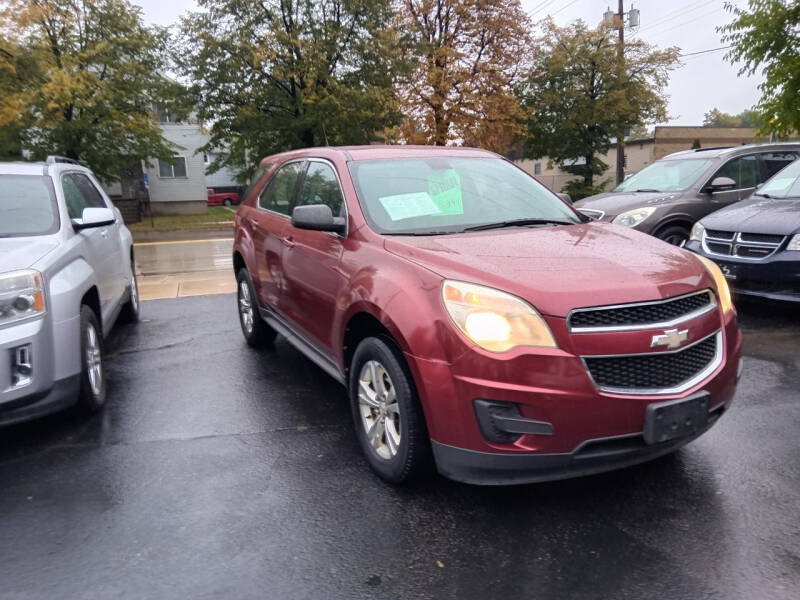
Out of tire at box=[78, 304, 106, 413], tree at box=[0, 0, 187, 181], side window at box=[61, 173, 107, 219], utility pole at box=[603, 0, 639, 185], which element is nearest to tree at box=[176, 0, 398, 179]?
tree at box=[0, 0, 187, 181]

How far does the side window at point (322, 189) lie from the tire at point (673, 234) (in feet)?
16.9

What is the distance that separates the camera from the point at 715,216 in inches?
280

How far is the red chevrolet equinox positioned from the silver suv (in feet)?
4.98

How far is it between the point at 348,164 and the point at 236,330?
10.7ft

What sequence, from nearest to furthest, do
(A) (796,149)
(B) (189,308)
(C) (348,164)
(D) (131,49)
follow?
(C) (348,164), (B) (189,308), (A) (796,149), (D) (131,49)

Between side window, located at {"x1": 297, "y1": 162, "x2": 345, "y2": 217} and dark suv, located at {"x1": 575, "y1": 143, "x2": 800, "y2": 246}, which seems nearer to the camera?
side window, located at {"x1": 297, "y1": 162, "x2": 345, "y2": 217}

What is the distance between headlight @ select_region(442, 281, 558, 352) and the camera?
8.87 ft

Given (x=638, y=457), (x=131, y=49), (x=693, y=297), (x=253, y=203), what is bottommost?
(x=638, y=457)

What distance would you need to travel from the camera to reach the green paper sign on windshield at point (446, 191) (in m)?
3.90

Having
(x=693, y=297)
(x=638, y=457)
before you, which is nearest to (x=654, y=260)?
A: (x=693, y=297)

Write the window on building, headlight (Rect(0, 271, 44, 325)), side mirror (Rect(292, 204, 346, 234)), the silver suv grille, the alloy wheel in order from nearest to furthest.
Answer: the alloy wheel → headlight (Rect(0, 271, 44, 325)) → side mirror (Rect(292, 204, 346, 234)) → the silver suv grille → the window on building

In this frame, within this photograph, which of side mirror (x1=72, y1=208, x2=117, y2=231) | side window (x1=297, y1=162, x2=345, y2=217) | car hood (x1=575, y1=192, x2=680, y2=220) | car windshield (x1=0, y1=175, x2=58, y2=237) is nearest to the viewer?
side window (x1=297, y1=162, x2=345, y2=217)

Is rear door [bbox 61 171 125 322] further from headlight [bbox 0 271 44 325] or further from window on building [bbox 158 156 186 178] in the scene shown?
window on building [bbox 158 156 186 178]

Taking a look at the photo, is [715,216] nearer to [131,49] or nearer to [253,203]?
→ [253,203]
